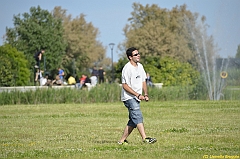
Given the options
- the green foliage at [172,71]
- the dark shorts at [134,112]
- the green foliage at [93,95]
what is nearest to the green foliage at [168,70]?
the green foliage at [172,71]

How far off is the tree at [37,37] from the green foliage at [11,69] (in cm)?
1693

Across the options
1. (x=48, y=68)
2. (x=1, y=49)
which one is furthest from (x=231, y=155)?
(x=48, y=68)

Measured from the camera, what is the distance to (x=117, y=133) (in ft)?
44.7

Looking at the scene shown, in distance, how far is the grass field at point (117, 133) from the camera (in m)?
9.71

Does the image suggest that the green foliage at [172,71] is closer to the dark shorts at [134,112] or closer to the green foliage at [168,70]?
the green foliage at [168,70]

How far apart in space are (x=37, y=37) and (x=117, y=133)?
61.4 m

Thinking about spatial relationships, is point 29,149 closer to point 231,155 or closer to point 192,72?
point 231,155

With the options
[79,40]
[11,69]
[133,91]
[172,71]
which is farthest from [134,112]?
[79,40]

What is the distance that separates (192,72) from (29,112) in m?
33.8

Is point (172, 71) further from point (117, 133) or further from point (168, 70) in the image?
point (117, 133)

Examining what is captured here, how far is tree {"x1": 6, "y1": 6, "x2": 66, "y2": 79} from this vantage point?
7312cm

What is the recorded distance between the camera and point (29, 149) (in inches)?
→ 419

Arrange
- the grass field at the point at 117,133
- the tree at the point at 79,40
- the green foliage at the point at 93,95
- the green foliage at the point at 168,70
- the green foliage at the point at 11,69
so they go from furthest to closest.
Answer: the tree at the point at 79,40 → the green foliage at the point at 168,70 → the green foliage at the point at 11,69 → the green foliage at the point at 93,95 → the grass field at the point at 117,133

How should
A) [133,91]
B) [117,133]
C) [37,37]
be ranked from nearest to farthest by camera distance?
[133,91]
[117,133]
[37,37]
